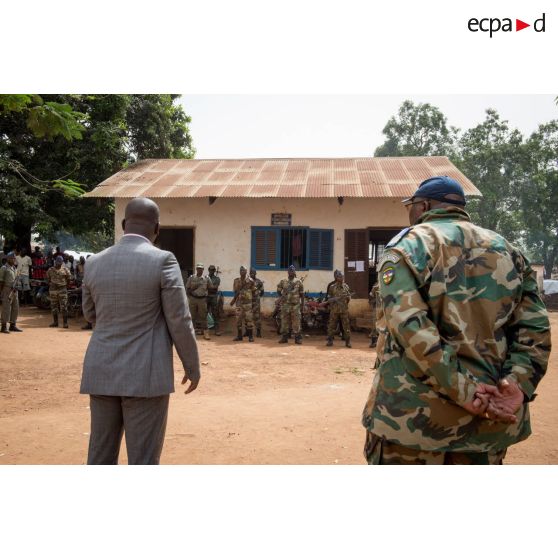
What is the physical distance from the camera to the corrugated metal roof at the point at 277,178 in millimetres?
12195

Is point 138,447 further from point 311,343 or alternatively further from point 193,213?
point 193,213

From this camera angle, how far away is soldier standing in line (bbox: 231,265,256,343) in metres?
11.2

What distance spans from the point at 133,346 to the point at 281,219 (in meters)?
10.6

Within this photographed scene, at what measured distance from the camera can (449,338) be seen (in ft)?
6.17

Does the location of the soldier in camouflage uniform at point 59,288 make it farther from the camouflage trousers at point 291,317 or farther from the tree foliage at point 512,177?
the tree foliage at point 512,177

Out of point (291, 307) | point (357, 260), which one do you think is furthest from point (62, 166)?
point (357, 260)

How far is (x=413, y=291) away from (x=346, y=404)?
4.05 metres

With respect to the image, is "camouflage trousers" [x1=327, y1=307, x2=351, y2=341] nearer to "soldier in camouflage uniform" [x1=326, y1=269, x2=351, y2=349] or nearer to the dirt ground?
"soldier in camouflage uniform" [x1=326, y1=269, x2=351, y2=349]

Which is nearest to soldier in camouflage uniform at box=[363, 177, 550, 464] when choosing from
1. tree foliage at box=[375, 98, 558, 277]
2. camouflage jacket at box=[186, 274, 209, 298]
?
camouflage jacket at box=[186, 274, 209, 298]

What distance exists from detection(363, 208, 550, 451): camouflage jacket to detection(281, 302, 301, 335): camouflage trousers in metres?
9.07

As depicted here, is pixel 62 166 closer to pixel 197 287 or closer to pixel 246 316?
pixel 197 287

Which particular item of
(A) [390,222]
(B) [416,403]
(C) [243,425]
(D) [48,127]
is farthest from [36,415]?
(A) [390,222]

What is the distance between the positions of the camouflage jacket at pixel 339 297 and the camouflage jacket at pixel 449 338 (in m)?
8.79

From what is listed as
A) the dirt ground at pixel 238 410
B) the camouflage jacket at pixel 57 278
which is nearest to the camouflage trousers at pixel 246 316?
the dirt ground at pixel 238 410
